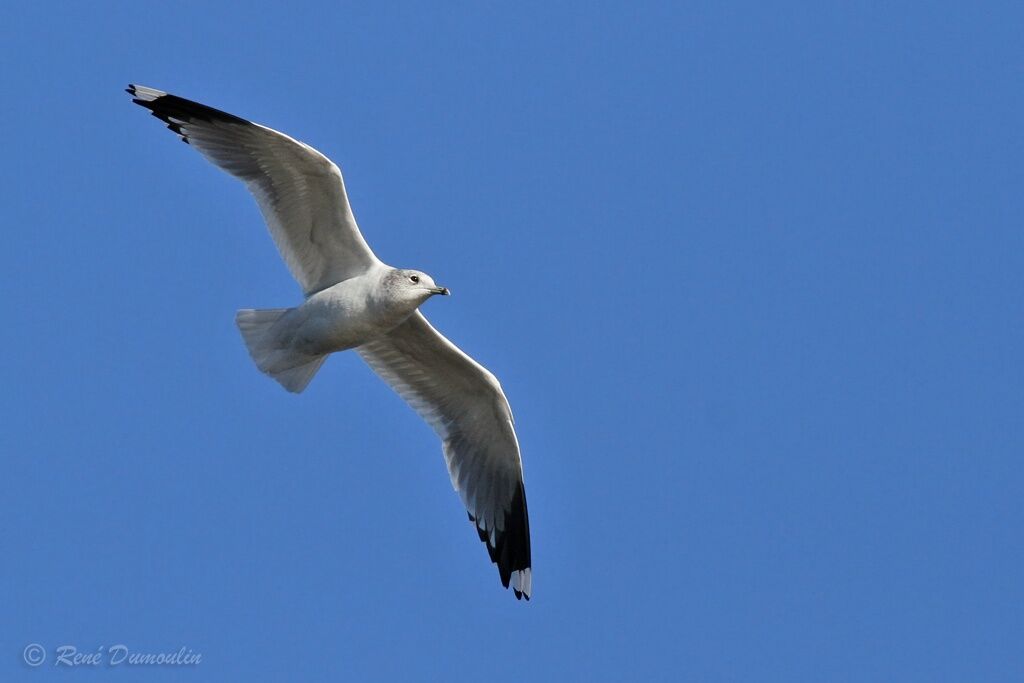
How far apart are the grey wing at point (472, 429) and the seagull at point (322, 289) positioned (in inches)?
0.5

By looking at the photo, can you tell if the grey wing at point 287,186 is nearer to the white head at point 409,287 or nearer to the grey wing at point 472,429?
the white head at point 409,287

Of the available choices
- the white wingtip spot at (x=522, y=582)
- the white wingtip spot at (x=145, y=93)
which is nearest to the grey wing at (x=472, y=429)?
the white wingtip spot at (x=522, y=582)

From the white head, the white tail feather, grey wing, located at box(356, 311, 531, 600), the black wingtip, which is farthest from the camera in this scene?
the black wingtip

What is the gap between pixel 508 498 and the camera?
13555mm

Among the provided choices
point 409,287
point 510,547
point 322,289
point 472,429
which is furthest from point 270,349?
point 510,547

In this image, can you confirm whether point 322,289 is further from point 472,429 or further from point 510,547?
point 510,547

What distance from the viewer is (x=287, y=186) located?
12312 millimetres

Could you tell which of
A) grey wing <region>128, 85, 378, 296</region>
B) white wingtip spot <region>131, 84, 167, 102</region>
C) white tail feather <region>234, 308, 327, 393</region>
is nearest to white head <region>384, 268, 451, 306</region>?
grey wing <region>128, 85, 378, 296</region>

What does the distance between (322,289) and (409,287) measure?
2.77 feet

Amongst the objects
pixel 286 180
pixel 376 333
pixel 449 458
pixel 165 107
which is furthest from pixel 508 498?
pixel 165 107

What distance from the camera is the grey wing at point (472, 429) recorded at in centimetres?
1319

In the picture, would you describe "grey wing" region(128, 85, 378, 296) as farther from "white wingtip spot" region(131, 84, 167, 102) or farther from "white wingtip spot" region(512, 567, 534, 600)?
"white wingtip spot" region(512, 567, 534, 600)

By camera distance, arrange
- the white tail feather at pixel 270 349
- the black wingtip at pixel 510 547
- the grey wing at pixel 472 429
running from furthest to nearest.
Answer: the black wingtip at pixel 510 547 → the grey wing at pixel 472 429 → the white tail feather at pixel 270 349

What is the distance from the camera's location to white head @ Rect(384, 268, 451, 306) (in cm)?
1204
